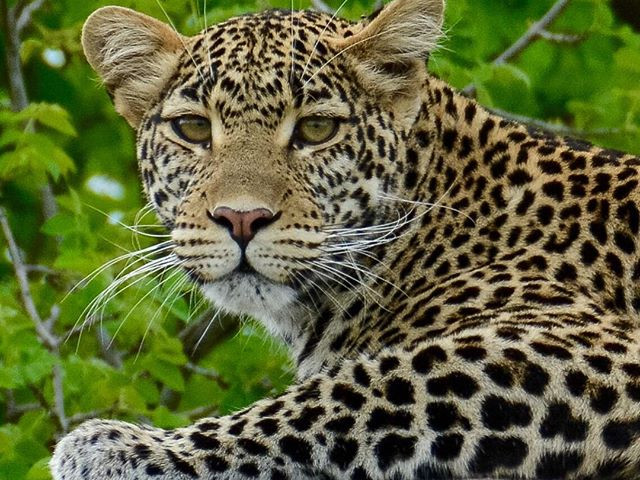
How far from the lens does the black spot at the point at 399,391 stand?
7973 millimetres

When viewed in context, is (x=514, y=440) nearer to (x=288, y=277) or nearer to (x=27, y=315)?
(x=288, y=277)

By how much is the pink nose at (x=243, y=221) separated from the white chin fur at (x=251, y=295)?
9.7 inches

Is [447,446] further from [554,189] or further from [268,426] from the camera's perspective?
[554,189]

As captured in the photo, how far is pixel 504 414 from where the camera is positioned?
7840mm

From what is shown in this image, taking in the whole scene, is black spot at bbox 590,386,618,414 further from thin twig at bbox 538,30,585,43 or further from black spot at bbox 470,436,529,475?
thin twig at bbox 538,30,585,43

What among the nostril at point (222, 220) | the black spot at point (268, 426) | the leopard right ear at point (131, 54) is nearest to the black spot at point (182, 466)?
the black spot at point (268, 426)

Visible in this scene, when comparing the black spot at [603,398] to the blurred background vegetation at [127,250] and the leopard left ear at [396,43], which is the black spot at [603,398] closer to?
the leopard left ear at [396,43]

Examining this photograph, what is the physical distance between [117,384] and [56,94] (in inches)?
220

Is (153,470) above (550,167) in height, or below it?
below

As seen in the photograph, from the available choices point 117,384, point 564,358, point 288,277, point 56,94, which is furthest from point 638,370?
point 56,94

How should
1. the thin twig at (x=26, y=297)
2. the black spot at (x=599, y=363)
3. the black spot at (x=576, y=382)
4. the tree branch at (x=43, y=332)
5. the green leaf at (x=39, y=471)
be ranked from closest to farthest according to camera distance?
the black spot at (x=576, y=382) < the black spot at (x=599, y=363) < the green leaf at (x=39, y=471) < the tree branch at (x=43, y=332) < the thin twig at (x=26, y=297)

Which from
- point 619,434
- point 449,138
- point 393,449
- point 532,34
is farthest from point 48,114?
point 619,434

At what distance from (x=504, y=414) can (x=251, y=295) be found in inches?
66.6

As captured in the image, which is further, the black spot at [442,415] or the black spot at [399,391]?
the black spot at [399,391]
